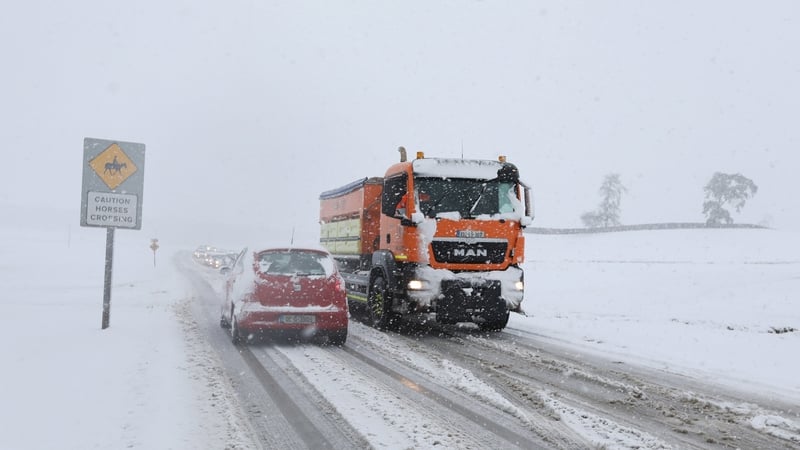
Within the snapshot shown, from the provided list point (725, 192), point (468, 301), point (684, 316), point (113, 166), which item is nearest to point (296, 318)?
point (468, 301)

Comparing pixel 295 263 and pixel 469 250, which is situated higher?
pixel 469 250

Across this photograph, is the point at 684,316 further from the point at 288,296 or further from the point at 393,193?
the point at 288,296

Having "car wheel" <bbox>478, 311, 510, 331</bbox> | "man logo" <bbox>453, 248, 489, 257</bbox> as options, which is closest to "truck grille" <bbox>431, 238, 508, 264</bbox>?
"man logo" <bbox>453, 248, 489, 257</bbox>

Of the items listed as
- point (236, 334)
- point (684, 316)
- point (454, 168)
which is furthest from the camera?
point (684, 316)

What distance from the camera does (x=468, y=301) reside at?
34.6 feet

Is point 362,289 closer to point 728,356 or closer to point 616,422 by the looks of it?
point 728,356

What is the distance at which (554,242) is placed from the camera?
5522 centimetres

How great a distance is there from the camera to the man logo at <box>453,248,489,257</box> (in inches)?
420

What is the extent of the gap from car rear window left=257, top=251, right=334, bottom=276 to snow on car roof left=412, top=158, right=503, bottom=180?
2.50 metres

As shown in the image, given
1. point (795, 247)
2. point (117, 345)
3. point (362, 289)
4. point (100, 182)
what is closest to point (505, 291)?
point (362, 289)

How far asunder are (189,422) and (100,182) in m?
6.67

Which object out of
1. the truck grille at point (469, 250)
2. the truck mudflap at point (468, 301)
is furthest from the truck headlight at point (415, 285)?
the truck grille at point (469, 250)

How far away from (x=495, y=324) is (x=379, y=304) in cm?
230

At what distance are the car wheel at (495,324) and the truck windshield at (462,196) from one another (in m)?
1.98
